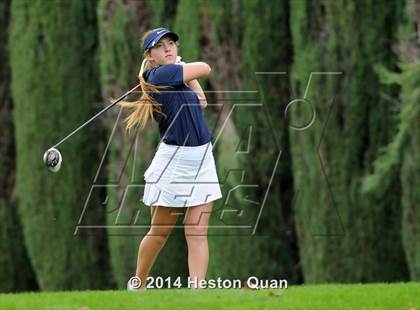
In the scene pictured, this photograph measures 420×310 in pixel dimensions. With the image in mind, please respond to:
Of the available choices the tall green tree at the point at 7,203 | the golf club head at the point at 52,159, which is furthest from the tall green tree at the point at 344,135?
the golf club head at the point at 52,159

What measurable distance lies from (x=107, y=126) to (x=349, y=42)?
12.6ft

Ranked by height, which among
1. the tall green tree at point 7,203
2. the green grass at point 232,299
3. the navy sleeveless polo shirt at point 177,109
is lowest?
the tall green tree at point 7,203

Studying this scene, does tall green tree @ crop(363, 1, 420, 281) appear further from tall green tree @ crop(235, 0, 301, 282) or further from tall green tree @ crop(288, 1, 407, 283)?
tall green tree @ crop(235, 0, 301, 282)

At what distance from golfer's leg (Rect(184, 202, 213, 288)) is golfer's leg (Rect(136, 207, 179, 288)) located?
0.66 feet

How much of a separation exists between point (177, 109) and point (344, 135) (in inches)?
240

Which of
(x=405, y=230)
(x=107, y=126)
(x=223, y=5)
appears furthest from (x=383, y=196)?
(x=107, y=126)

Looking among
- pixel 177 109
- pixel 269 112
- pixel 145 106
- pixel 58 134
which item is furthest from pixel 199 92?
pixel 58 134

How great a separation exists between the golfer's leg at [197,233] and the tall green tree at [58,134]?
802cm

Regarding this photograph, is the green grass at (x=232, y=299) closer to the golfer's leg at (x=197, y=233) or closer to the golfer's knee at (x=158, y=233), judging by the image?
the golfer's leg at (x=197, y=233)

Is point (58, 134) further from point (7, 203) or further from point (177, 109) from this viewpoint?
point (177, 109)

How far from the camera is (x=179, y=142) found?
785cm

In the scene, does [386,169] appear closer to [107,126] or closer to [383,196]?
[383,196]

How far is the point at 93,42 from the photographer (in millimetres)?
16047

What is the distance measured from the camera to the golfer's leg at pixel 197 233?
7883mm
